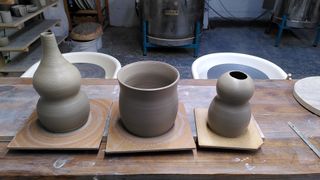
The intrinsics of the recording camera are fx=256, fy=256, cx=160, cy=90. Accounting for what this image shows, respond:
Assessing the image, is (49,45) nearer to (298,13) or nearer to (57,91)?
(57,91)

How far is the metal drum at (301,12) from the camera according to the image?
9.11ft

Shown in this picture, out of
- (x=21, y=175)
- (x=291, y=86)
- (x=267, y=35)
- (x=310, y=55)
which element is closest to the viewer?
(x=21, y=175)

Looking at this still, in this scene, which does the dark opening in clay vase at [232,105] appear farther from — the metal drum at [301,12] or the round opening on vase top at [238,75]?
the metal drum at [301,12]

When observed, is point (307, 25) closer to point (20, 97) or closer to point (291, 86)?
point (291, 86)

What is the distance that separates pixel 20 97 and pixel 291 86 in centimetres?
92

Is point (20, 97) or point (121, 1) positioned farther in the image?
point (121, 1)

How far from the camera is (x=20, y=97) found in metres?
0.81

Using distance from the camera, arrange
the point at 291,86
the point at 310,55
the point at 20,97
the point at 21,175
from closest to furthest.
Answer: the point at 21,175 → the point at 20,97 → the point at 291,86 → the point at 310,55

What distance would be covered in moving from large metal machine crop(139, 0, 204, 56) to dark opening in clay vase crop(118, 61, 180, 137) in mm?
1915

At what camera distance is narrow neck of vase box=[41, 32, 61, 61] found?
57cm

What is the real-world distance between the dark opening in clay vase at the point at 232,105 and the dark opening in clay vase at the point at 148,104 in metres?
0.11

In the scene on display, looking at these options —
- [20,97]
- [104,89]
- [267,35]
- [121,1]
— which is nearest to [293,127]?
[104,89]

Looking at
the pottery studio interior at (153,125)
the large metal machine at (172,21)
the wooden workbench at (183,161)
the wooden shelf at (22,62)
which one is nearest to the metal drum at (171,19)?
the large metal machine at (172,21)

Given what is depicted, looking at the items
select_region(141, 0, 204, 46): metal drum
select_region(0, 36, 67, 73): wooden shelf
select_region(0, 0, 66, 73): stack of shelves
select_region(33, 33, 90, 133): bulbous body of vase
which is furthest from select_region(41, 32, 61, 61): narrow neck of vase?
select_region(141, 0, 204, 46): metal drum
